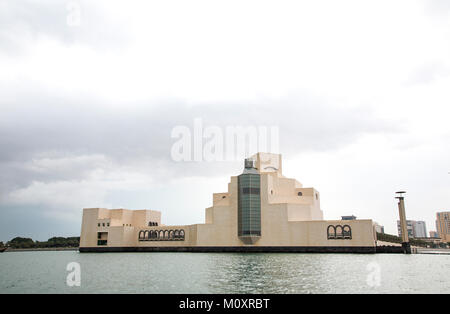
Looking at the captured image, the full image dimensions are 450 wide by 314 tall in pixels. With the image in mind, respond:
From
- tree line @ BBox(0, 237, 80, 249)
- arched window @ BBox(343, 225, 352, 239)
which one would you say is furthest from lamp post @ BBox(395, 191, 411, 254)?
tree line @ BBox(0, 237, 80, 249)

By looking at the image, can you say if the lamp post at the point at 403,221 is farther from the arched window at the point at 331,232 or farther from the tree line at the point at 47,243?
the tree line at the point at 47,243

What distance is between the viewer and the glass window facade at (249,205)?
292ft

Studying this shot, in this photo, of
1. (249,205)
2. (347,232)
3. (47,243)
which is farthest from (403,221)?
(47,243)

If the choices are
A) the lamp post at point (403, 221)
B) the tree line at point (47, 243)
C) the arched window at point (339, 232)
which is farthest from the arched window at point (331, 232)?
the tree line at point (47, 243)

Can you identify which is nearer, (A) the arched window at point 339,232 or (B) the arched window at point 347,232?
(B) the arched window at point 347,232

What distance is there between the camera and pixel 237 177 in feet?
305

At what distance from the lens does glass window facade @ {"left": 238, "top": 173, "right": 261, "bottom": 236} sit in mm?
89000

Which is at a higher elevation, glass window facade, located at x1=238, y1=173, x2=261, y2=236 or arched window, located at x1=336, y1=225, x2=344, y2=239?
glass window facade, located at x1=238, y1=173, x2=261, y2=236

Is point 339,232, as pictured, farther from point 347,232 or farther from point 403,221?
point 403,221

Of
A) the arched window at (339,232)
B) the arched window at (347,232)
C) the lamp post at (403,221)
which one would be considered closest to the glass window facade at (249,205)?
the arched window at (339,232)

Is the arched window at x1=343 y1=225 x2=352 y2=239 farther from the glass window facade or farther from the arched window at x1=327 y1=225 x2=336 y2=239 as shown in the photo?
the glass window facade

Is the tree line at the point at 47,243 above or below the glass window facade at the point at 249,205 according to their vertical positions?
below

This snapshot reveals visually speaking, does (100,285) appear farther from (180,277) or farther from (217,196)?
(217,196)
